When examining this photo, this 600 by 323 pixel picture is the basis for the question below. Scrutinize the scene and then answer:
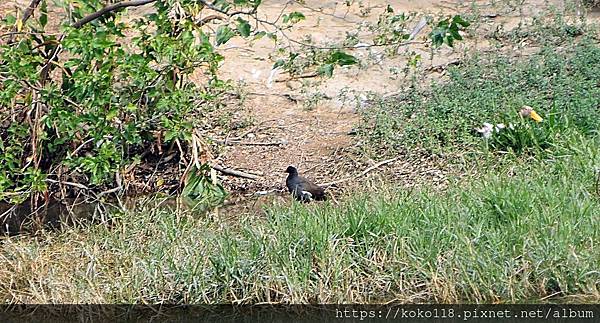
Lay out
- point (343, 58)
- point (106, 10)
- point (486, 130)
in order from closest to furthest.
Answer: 1. point (343, 58)
2. point (106, 10)
3. point (486, 130)

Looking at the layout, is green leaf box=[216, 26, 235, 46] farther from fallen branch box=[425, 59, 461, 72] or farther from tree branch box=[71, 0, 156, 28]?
fallen branch box=[425, 59, 461, 72]

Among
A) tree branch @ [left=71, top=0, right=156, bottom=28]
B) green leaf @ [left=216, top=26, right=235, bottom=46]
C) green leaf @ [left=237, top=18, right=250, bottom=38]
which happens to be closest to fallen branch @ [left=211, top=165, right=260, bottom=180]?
tree branch @ [left=71, top=0, right=156, bottom=28]

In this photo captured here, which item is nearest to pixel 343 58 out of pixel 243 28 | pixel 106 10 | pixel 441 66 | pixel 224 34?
pixel 243 28

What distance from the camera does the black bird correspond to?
6.70m

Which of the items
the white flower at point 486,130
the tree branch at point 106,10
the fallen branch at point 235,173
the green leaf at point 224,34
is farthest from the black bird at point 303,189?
the tree branch at point 106,10

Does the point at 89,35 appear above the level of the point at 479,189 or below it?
above

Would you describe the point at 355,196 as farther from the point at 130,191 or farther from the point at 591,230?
the point at 130,191

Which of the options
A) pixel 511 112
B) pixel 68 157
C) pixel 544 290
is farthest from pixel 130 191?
pixel 544 290

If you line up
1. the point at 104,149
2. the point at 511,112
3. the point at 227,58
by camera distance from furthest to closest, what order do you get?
the point at 227,58
the point at 511,112
the point at 104,149

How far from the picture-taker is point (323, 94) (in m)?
8.70

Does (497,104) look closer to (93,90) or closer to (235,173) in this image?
(235,173)

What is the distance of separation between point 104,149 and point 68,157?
38 cm

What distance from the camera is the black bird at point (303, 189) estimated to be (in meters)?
6.70

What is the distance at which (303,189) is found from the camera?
681cm
